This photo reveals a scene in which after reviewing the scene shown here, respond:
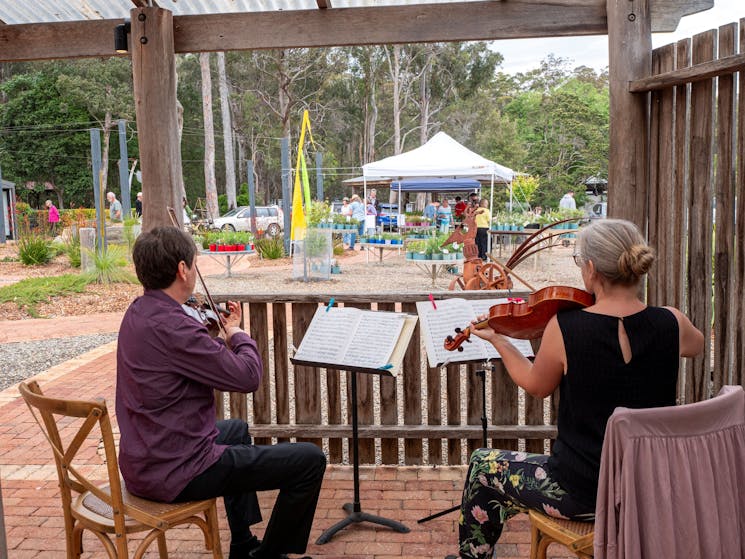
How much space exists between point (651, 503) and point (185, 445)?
1568 mm

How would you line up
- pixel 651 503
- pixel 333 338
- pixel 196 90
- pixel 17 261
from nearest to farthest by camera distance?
pixel 651 503
pixel 333 338
pixel 17 261
pixel 196 90

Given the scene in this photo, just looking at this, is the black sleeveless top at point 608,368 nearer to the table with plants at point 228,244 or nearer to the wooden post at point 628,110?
the wooden post at point 628,110

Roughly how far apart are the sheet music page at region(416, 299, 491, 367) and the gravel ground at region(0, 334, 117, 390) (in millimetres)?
5290

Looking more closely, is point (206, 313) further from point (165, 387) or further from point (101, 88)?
point (101, 88)

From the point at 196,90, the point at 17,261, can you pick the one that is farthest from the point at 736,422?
the point at 196,90

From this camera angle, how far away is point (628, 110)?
12.7ft

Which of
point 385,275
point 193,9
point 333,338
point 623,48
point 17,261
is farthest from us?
point 17,261

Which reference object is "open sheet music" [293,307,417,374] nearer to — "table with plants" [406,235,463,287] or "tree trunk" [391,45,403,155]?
"table with plants" [406,235,463,287]

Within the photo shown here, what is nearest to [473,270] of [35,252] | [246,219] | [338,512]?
[338,512]

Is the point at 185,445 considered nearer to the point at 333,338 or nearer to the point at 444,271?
the point at 333,338

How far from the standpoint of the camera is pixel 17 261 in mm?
17594

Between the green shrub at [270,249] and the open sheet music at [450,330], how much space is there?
15.9 meters

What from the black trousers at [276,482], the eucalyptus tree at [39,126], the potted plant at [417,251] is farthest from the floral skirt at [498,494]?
the eucalyptus tree at [39,126]

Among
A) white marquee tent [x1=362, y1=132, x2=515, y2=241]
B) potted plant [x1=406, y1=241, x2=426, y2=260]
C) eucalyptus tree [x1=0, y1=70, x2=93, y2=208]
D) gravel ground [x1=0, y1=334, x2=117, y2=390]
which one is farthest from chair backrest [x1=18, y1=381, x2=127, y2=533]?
eucalyptus tree [x1=0, y1=70, x2=93, y2=208]
